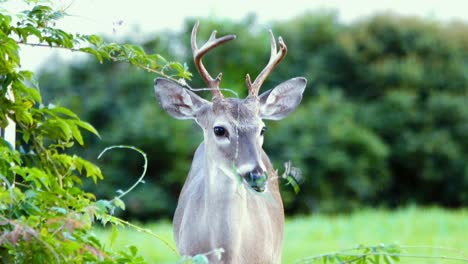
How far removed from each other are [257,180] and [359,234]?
12.4 meters

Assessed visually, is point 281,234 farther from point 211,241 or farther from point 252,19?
point 252,19

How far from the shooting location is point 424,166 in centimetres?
2652

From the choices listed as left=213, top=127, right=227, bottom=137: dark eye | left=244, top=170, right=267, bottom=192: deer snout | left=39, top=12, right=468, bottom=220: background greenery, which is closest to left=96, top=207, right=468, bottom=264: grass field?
left=39, top=12, right=468, bottom=220: background greenery

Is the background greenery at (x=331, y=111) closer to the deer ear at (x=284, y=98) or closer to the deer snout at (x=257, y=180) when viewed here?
the deer ear at (x=284, y=98)

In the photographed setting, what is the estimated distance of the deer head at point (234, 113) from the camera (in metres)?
4.54

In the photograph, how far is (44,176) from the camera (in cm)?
325

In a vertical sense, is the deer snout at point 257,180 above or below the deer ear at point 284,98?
below

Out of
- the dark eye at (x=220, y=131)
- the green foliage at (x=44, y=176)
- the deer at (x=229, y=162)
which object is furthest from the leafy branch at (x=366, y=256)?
the dark eye at (x=220, y=131)

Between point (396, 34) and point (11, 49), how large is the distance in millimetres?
25252

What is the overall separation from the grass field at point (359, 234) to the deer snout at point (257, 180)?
7.80 m

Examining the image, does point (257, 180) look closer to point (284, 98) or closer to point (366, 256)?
point (366, 256)

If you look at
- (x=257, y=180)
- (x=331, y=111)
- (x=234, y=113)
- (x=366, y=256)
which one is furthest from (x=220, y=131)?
(x=331, y=111)

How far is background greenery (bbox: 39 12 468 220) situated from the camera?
78.5ft

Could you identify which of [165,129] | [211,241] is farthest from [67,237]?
[165,129]
